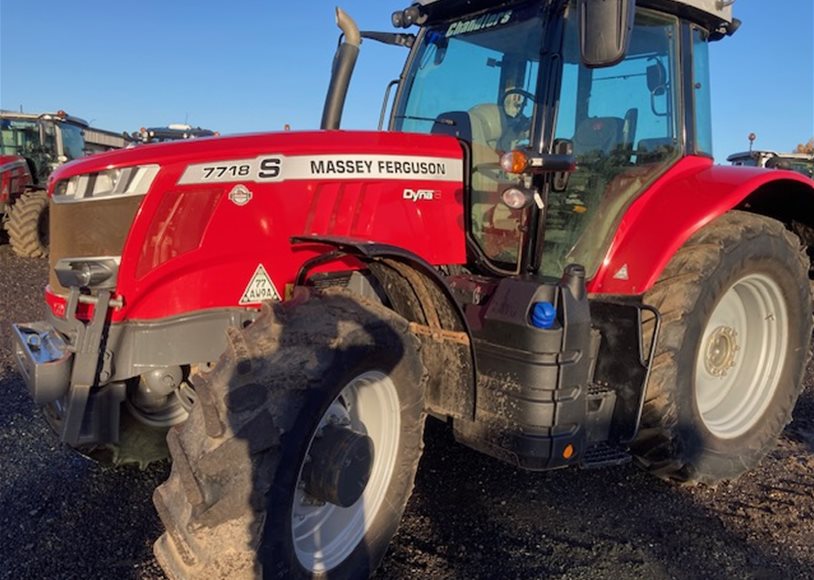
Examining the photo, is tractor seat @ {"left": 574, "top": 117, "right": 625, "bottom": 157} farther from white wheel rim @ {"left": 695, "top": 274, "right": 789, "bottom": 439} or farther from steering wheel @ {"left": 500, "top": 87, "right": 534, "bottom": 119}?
white wheel rim @ {"left": 695, "top": 274, "right": 789, "bottom": 439}

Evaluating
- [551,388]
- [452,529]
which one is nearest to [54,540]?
[452,529]

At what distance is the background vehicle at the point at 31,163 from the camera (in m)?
10.2

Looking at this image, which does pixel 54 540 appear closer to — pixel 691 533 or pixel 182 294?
pixel 182 294

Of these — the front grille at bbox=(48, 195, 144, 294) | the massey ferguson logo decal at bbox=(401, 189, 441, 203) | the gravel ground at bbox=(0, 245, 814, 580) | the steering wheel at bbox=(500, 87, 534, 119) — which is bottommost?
the gravel ground at bbox=(0, 245, 814, 580)

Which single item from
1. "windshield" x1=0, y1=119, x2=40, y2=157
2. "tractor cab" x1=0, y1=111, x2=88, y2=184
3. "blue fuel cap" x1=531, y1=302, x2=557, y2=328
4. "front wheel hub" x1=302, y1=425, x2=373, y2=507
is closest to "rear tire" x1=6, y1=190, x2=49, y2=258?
"tractor cab" x1=0, y1=111, x2=88, y2=184

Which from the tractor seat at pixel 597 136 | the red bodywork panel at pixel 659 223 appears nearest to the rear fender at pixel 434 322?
the red bodywork panel at pixel 659 223

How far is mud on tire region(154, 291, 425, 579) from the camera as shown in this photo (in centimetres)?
192

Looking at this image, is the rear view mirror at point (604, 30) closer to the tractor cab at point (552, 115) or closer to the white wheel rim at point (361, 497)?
the tractor cab at point (552, 115)

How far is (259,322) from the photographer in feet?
7.12

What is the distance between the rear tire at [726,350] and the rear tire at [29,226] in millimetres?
9742

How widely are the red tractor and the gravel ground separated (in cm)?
24

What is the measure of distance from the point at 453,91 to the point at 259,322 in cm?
168

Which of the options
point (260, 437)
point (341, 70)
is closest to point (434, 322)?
point (260, 437)

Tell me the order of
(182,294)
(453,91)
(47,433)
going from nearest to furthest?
(182,294) → (453,91) → (47,433)
